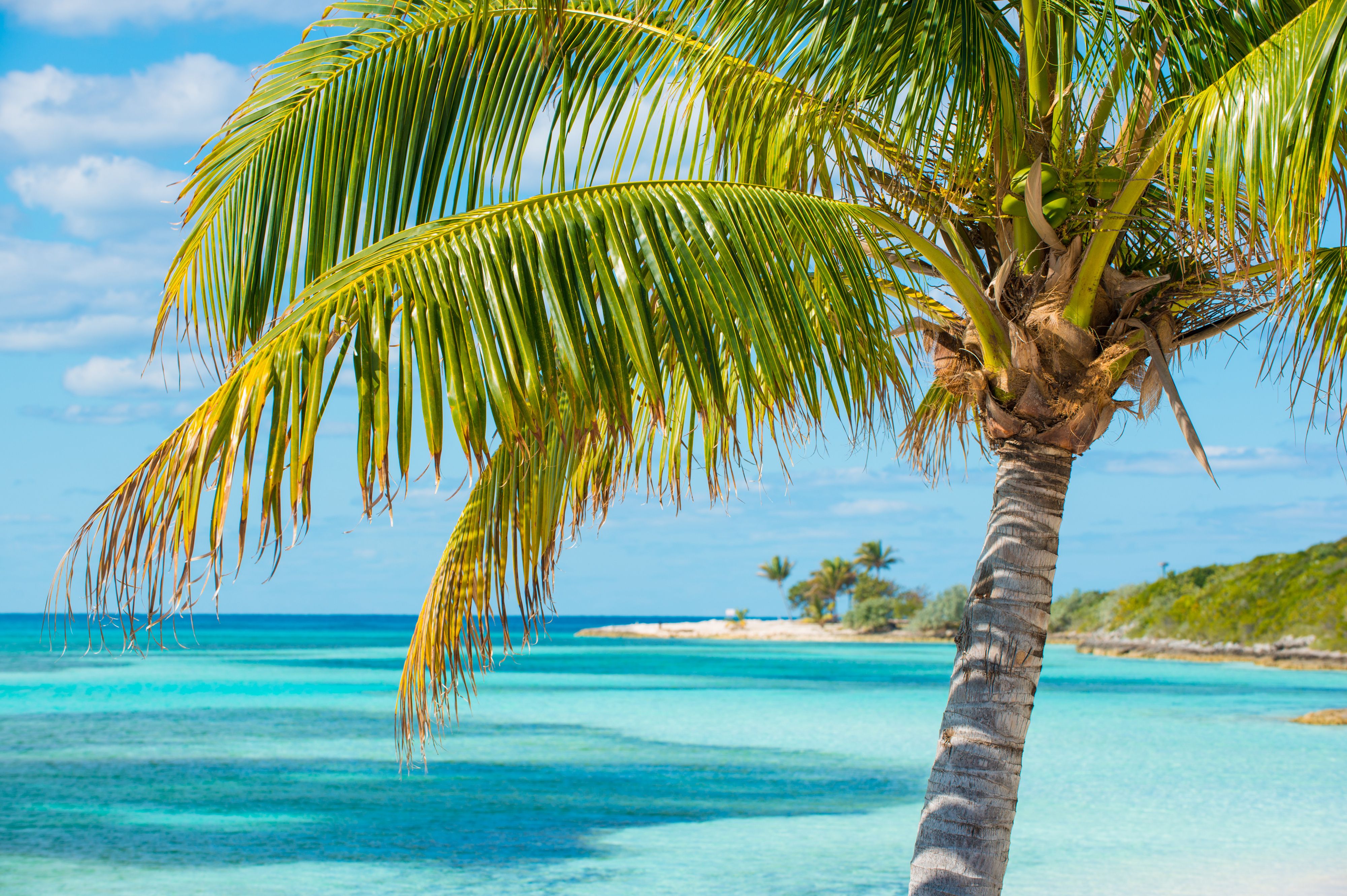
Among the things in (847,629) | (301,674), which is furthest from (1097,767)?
(847,629)

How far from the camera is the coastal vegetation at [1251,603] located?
38.8m

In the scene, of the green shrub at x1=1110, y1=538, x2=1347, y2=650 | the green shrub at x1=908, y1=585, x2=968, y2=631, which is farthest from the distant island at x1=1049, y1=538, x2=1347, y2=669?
the green shrub at x1=908, y1=585, x2=968, y2=631

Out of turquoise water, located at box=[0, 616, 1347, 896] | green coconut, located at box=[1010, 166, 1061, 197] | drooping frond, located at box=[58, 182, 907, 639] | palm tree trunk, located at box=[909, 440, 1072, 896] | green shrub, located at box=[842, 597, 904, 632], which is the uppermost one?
green coconut, located at box=[1010, 166, 1061, 197]

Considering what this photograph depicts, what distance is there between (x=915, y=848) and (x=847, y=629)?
229 ft

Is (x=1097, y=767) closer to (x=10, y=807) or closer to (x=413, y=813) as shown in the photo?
(x=413, y=813)

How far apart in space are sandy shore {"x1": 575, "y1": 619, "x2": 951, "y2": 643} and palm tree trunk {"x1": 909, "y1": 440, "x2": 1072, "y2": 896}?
2507 inches

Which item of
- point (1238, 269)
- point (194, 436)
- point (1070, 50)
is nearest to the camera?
point (194, 436)

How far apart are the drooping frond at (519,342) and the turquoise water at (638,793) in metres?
9.36

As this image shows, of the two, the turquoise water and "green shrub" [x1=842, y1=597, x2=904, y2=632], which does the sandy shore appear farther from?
the turquoise water

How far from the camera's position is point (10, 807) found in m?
15.3

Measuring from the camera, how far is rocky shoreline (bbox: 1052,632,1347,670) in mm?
37969

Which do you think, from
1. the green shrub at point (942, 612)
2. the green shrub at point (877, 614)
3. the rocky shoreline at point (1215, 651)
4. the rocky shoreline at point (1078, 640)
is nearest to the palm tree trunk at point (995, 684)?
the rocky shoreline at point (1078, 640)

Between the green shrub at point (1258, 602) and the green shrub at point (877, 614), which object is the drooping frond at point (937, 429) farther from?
the green shrub at point (877, 614)

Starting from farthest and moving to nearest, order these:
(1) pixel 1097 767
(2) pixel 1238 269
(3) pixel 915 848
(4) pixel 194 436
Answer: (1) pixel 1097 767
(3) pixel 915 848
(2) pixel 1238 269
(4) pixel 194 436
